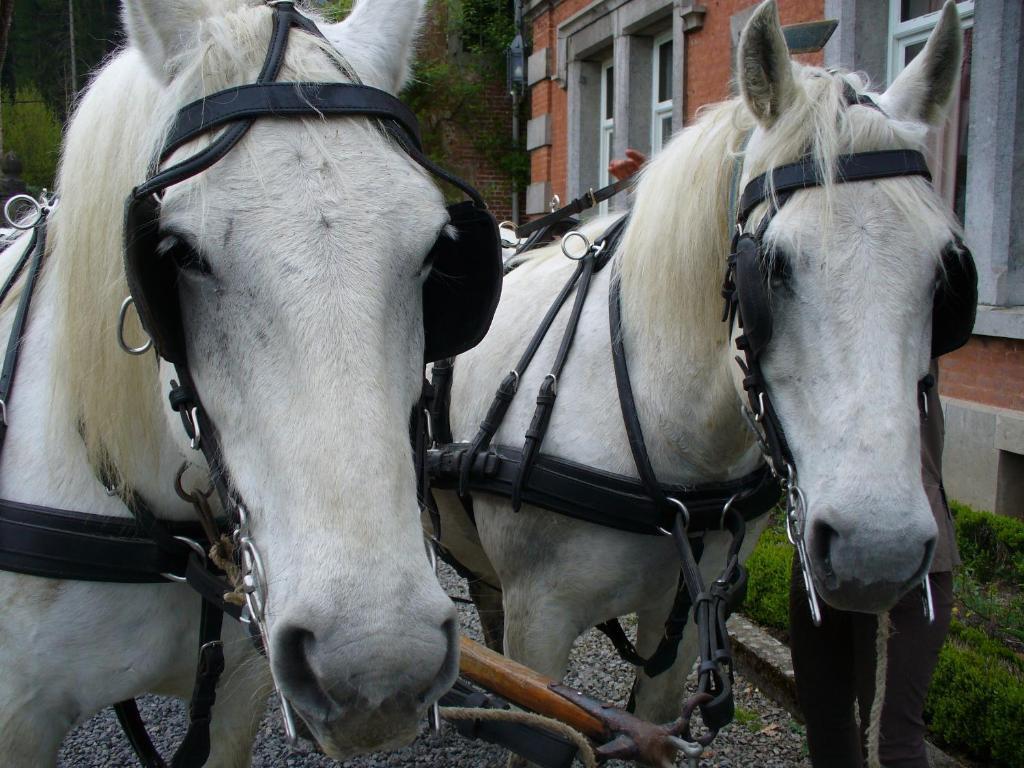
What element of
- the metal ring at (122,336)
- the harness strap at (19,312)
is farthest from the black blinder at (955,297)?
the harness strap at (19,312)

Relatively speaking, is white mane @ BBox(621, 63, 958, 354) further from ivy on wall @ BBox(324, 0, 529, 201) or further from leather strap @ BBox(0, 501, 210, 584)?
ivy on wall @ BBox(324, 0, 529, 201)

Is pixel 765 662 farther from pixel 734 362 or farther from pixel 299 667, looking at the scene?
pixel 299 667

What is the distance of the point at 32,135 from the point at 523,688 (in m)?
19.5

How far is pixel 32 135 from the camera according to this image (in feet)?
57.0

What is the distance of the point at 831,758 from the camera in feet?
7.36

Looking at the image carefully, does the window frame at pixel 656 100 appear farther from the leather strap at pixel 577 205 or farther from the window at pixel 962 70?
the leather strap at pixel 577 205

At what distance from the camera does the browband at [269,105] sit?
120cm

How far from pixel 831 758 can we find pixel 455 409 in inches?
55.9

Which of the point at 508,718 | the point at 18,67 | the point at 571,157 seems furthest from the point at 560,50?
the point at 18,67

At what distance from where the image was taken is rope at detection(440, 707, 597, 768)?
1476 millimetres

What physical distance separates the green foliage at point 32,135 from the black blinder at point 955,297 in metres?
17.6

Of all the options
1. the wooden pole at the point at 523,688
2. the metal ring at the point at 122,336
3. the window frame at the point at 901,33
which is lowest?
the wooden pole at the point at 523,688

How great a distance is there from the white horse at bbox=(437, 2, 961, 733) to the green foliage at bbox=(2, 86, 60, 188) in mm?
16798

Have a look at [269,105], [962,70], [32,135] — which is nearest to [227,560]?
[269,105]
